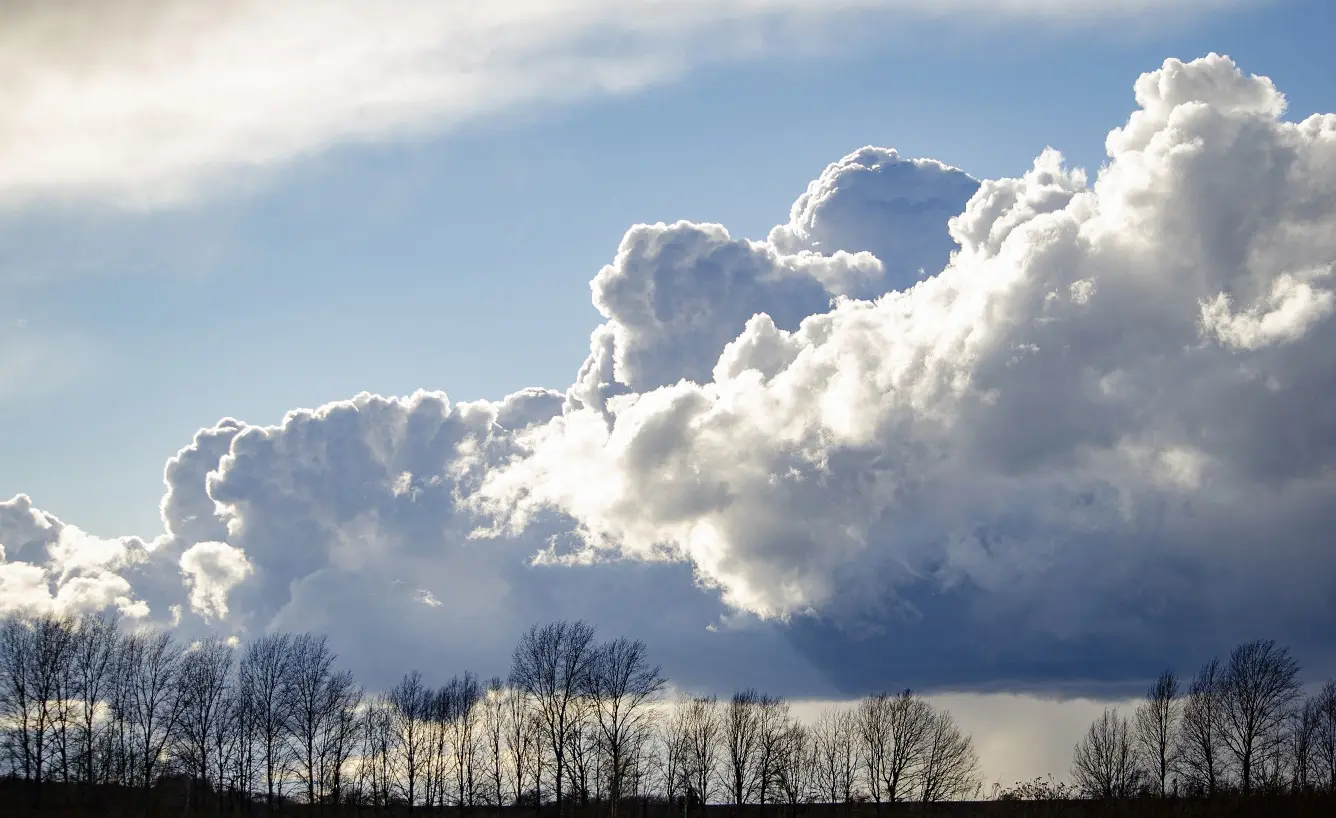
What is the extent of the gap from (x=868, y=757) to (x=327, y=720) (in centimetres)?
5913

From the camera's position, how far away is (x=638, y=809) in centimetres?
14712

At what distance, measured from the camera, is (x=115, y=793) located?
13725 cm

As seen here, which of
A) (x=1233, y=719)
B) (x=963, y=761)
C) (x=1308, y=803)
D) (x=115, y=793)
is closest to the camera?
(x=1308, y=803)

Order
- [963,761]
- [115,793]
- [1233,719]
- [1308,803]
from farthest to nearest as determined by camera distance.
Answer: [963,761] → [1233,719] → [115,793] → [1308,803]

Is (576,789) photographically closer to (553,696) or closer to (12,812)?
(553,696)

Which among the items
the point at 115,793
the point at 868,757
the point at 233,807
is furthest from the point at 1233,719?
the point at 115,793

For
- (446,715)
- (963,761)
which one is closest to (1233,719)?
(963,761)

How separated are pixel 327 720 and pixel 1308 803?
9329 centimetres

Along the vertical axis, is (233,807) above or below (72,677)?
below

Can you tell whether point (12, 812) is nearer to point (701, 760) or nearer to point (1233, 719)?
point (701, 760)

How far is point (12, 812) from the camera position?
122m

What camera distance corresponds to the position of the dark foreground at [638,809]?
120 meters

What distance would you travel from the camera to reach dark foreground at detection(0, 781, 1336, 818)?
395 feet

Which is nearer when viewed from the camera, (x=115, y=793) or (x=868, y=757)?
(x=115, y=793)
